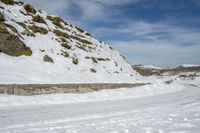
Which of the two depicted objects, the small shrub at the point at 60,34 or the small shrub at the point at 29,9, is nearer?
the small shrub at the point at 60,34

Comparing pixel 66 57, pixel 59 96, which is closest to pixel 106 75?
pixel 66 57

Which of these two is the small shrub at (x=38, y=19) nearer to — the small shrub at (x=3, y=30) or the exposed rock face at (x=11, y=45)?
the exposed rock face at (x=11, y=45)

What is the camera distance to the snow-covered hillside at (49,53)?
84.4 ft

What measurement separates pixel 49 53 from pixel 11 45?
449cm

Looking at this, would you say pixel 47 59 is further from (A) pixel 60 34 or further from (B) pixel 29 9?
(B) pixel 29 9

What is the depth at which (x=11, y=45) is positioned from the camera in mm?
27750

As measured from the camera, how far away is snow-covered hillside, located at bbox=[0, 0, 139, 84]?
2573 cm

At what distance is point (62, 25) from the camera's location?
1674 inches

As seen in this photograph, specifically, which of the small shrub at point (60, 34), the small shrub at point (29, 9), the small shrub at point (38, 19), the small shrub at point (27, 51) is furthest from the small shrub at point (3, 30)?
the small shrub at point (29, 9)

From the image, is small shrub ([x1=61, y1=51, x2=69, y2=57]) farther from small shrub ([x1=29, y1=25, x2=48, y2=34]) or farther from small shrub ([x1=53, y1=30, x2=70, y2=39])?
small shrub ([x1=53, y1=30, x2=70, y2=39])

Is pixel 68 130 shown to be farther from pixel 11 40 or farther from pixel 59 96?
pixel 11 40

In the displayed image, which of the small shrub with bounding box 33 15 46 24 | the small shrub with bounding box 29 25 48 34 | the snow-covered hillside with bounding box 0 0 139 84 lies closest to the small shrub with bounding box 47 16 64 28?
the snow-covered hillside with bounding box 0 0 139 84

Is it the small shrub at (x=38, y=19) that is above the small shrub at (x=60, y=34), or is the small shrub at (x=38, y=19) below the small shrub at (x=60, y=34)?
above

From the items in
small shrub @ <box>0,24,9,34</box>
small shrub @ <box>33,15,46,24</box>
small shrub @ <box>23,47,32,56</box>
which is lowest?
small shrub @ <box>23,47,32,56</box>
